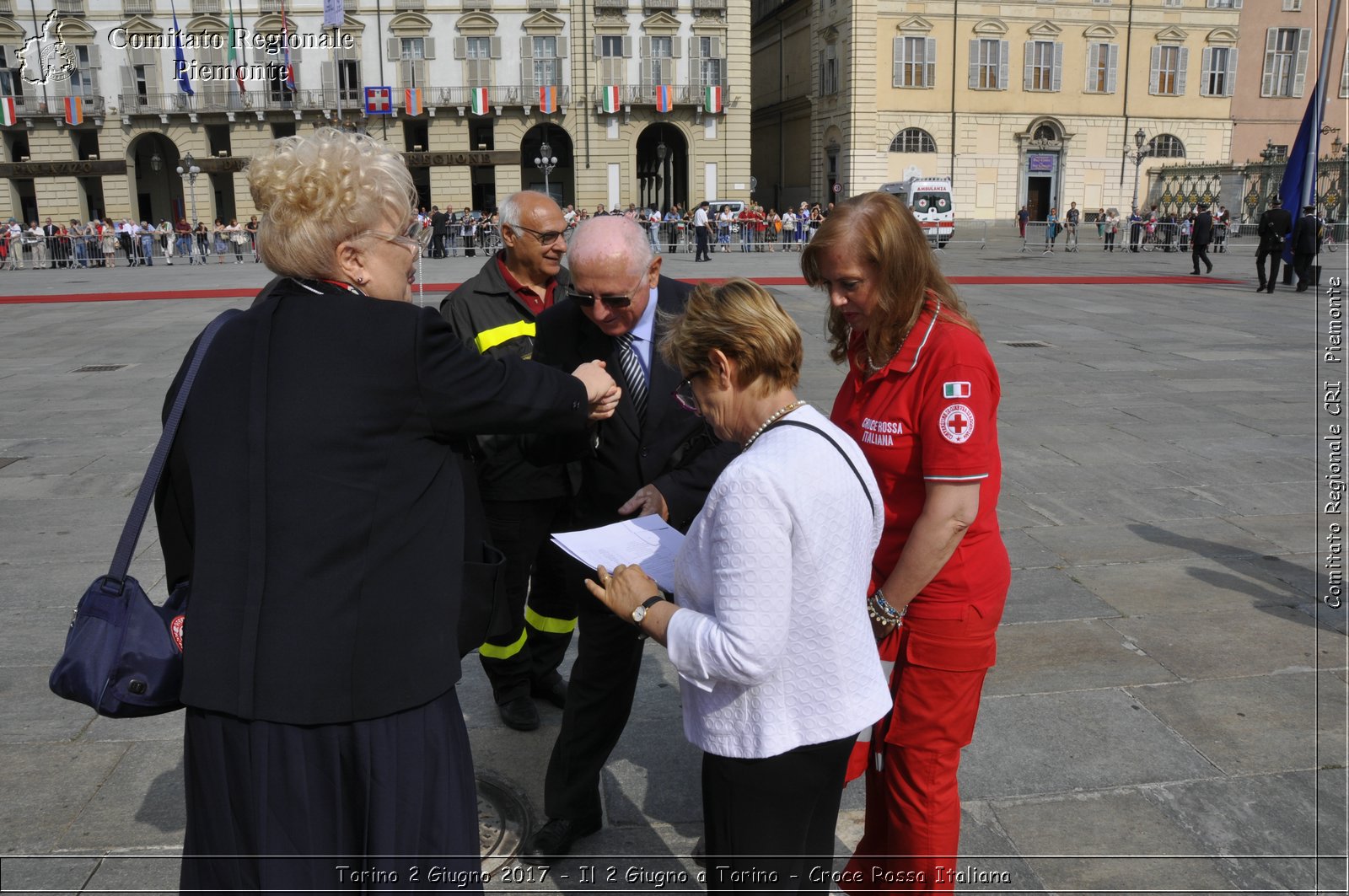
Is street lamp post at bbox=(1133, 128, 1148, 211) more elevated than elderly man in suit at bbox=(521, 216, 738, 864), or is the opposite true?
street lamp post at bbox=(1133, 128, 1148, 211)

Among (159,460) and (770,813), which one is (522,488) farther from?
(770,813)

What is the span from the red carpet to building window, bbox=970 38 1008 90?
24853mm

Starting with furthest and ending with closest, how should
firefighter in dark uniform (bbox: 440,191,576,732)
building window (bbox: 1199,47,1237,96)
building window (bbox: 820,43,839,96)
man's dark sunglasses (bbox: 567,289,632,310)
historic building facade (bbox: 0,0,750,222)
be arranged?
building window (bbox: 1199,47,1237,96), building window (bbox: 820,43,839,96), historic building facade (bbox: 0,0,750,222), firefighter in dark uniform (bbox: 440,191,576,732), man's dark sunglasses (bbox: 567,289,632,310)

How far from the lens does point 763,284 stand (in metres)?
17.7

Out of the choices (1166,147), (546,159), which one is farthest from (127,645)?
(1166,147)

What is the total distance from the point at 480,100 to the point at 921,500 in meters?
43.2

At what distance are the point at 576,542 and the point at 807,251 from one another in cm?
88

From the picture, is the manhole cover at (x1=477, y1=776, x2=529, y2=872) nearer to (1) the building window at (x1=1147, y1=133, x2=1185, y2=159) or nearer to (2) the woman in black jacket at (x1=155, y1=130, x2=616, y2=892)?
(2) the woman in black jacket at (x1=155, y1=130, x2=616, y2=892)

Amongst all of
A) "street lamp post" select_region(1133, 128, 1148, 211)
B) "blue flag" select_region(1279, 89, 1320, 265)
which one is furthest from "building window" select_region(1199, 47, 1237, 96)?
"blue flag" select_region(1279, 89, 1320, 265)

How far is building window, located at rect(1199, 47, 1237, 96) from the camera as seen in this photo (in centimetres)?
4534

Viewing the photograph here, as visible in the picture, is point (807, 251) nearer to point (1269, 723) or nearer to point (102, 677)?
point (102, 677)

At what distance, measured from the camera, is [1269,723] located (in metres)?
3.58

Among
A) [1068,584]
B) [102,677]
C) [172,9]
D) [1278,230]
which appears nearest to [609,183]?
[172,9]

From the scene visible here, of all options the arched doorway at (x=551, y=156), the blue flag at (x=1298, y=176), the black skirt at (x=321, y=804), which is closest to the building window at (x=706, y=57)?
the arched doorway at (x=551, y=156)
